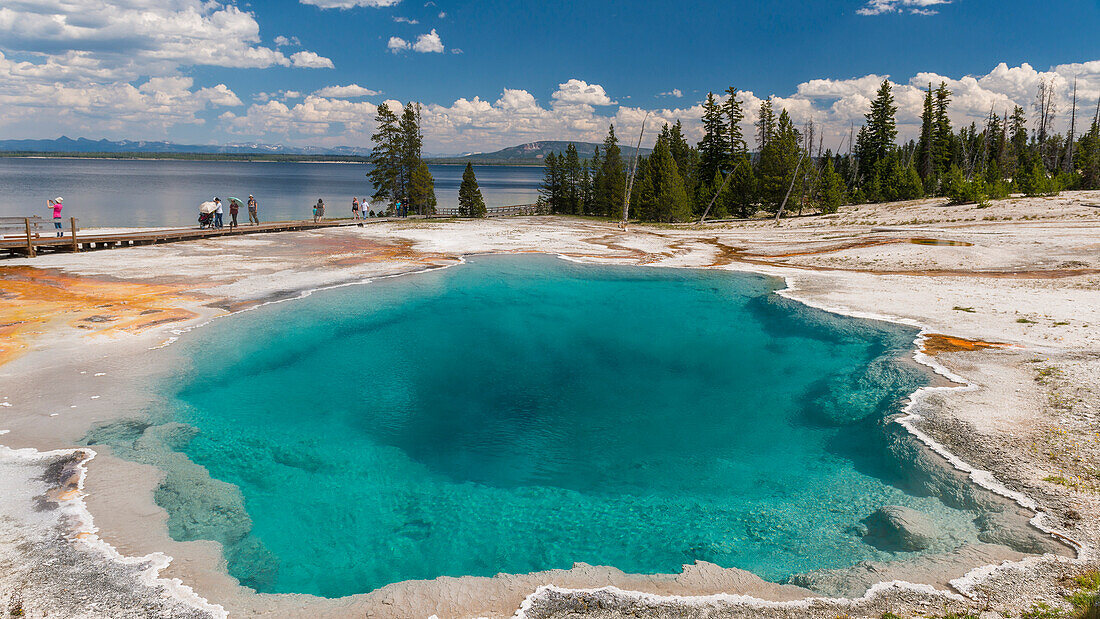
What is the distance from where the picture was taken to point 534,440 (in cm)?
1255

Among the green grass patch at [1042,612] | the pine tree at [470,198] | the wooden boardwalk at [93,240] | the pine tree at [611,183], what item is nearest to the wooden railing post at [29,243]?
the wooden boardwalk at [93,240]

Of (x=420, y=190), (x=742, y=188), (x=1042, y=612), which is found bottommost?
(x=1042, y=612)

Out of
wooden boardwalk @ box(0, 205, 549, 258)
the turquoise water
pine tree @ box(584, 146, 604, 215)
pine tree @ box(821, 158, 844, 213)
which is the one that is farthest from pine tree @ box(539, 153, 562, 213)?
the turquoise water

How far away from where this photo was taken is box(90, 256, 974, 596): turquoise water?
8.70 m

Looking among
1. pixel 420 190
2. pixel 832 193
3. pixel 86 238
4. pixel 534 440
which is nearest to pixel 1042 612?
pixel 534 440

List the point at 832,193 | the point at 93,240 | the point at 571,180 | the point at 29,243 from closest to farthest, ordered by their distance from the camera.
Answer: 1. the point at 29,243
2. the point at 93,240
3. the point at 832,193
4. the point at 571,180

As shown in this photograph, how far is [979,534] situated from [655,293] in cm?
1923

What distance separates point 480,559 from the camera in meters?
8.54

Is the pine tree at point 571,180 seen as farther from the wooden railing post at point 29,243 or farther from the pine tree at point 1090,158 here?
the wooden railing post at point 29,243

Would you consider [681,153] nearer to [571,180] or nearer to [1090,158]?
[571,180]

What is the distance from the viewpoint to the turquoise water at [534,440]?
28.6 feet

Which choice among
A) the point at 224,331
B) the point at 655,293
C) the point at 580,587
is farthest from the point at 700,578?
the point at 655,293

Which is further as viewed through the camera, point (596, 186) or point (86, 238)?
point (596, 186)

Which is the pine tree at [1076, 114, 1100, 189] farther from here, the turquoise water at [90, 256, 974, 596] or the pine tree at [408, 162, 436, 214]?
the pine tree at [408, 162, 436, 214]
